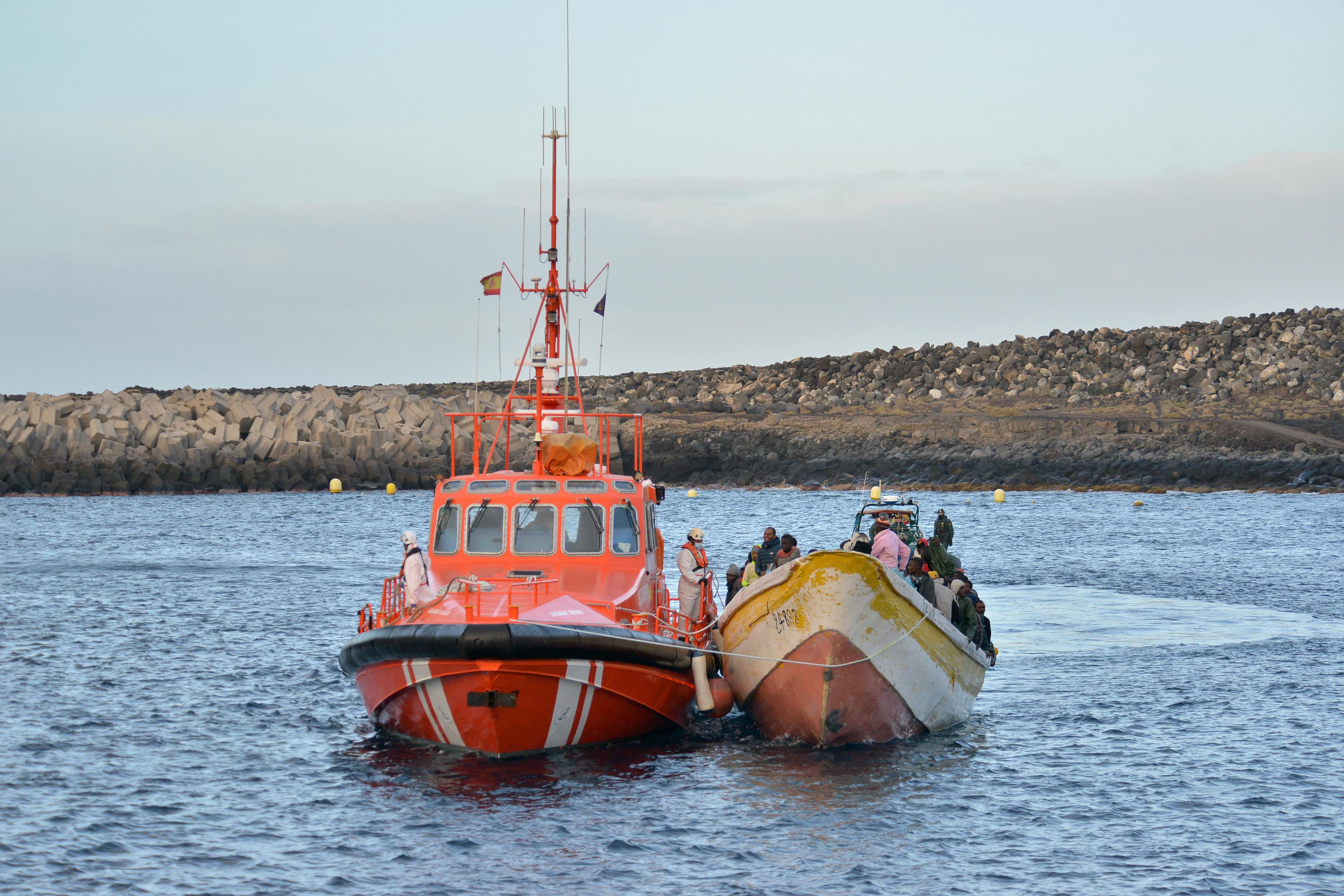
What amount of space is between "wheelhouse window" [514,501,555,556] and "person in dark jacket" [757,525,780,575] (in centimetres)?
376

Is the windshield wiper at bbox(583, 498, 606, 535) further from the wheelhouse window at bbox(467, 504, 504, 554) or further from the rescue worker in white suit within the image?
the rescue worker in white suit

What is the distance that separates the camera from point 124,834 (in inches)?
506

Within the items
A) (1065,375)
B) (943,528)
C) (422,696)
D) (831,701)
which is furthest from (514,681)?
(1065,375)

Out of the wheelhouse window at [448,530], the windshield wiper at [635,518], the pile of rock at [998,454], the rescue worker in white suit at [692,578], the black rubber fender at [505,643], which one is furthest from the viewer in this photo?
the pile of rock at [998,454]

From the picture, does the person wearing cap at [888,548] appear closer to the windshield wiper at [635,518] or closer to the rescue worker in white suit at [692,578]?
the rescue worker in white suit at [692,578]

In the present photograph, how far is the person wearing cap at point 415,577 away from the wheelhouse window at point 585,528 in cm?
162

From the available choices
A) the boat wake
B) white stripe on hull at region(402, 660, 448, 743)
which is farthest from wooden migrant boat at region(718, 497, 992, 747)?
the boat wake

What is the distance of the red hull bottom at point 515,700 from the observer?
44.0 feet

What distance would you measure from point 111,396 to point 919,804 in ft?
269

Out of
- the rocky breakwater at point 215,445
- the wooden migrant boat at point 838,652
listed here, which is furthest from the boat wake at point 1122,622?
the rocky breakwater at point 215,445

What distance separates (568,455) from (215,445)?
219 feet

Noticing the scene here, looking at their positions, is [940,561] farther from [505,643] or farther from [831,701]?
[505,643]

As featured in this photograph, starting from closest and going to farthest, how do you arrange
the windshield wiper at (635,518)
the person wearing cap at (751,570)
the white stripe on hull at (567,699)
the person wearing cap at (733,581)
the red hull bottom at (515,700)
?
the red hull bottom at (515,700) < the white stripe on hull at (567,699) < the windshield wiper at (635,518) < the person wearing cap at (751,570) < the person wearing cap at (733,581)

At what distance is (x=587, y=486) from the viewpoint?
15969 mm
